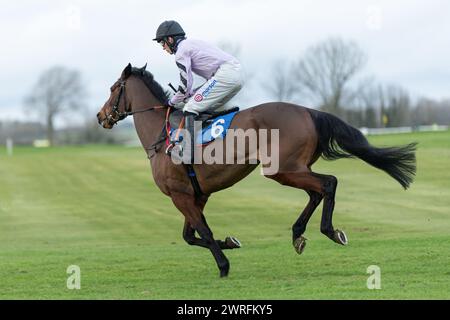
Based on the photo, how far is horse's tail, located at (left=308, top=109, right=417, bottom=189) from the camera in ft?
34.1

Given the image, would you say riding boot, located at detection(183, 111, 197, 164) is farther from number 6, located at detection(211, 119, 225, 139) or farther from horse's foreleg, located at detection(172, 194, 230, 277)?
horse's foreleg, located at detection(172, 194, 230, 277)

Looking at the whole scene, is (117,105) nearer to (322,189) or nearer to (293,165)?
(293,165)

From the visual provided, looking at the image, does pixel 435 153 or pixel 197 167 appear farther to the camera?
pixel 435 153

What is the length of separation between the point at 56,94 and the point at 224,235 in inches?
3776

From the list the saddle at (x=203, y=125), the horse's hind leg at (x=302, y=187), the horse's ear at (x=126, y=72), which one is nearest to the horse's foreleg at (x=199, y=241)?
the saddle at (x=203, y=125)

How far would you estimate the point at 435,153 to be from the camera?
39.1 m

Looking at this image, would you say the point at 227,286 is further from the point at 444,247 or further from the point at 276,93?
the point at 276,93

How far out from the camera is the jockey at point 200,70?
413 inches

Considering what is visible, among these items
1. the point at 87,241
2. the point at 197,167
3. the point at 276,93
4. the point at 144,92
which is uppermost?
the point at 276,93

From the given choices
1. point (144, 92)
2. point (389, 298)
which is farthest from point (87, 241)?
point (389, 298)

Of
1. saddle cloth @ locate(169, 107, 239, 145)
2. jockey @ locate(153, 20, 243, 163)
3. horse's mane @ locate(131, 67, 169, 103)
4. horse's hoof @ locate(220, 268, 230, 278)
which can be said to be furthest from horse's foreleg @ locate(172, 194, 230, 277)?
horse's mane @ locate(131, 67, 169, 103)

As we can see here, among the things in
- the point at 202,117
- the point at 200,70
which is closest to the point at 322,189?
the point at 202,117

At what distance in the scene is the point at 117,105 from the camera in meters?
11.7
